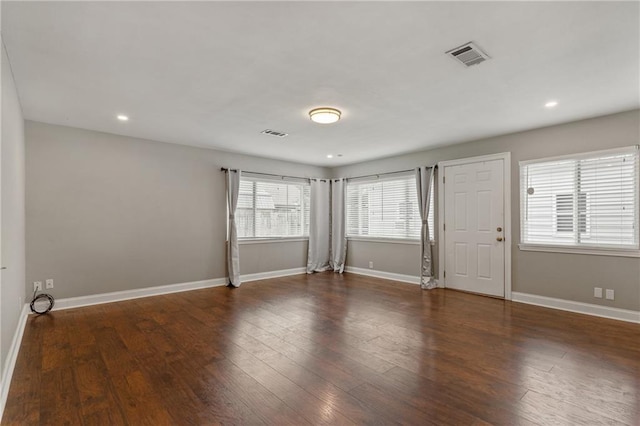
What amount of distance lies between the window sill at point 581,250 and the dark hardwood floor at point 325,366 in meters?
0.82

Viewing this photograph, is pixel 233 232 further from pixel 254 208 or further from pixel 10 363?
pixel 10 363

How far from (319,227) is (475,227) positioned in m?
3.38

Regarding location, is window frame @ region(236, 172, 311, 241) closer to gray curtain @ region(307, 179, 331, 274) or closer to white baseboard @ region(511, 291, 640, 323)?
gray curtain @ region(307, 179, 331, 274)

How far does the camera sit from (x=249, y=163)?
6258mm

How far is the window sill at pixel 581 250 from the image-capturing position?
3759mm

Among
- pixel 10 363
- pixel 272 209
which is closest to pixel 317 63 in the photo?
pixel 10 363

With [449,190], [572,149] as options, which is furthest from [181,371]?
[572,149]

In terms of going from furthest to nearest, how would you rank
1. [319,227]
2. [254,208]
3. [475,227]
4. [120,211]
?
1. [319,227]
2. [254,208]
3. [475,227]
4. [120,211]

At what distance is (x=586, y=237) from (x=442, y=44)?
3.52 m

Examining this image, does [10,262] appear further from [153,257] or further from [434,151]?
[434,151]

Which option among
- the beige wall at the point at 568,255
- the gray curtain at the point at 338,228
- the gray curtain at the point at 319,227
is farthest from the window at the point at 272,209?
the beige wall at the point at 568,255

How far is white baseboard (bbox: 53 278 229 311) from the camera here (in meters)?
4.34

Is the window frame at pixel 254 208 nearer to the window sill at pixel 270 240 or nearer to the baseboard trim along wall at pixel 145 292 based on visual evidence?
the window sill at pixel 270 240

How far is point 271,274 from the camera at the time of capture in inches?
A: 258
